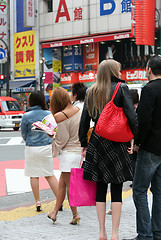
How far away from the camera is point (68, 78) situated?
41.8m

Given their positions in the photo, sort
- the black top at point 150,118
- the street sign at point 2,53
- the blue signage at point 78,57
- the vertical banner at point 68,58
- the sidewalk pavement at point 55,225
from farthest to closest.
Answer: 1. the vertical banner at point 68,58
2. the blue signage at point 78,57
3. the street sign at point 2,53
4. the sidewalk pavement at point 55,225
5. the black top at point 150,118

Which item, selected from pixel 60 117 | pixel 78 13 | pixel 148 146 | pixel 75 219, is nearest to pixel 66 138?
pixel 60 117

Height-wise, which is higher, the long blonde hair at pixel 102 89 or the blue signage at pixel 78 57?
the blue signage at pixel 78 57

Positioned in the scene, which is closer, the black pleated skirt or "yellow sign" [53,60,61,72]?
the black pleated skirt

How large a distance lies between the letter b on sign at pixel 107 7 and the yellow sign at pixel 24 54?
862 cm

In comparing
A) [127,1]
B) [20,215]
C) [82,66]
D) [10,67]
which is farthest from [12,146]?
[10,67]

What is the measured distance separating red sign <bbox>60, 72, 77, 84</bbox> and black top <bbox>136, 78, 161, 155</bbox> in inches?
1452

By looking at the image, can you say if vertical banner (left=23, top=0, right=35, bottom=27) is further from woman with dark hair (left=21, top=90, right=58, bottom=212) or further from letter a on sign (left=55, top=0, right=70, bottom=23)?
woman with dark hair (left=21, top=90, right=58, bottom=212)

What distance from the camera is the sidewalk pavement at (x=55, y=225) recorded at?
5055 mm

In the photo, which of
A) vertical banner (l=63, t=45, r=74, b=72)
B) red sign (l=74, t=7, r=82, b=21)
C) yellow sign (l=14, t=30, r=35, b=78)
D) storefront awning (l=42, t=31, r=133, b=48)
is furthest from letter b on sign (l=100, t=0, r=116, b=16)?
yellow sign (l=14, t=30, r=35, b=78)

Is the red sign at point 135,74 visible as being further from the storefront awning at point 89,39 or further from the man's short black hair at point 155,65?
the man's short black hair at point 155,65

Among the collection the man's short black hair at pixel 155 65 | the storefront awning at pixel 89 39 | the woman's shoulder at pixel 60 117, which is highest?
the storefront awning at pixel 89 39

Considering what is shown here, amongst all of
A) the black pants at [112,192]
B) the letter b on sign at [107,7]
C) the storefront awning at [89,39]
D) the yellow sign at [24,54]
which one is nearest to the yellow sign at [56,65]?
the storefront awning at [89,39]

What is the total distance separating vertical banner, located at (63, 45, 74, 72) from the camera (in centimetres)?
4303
